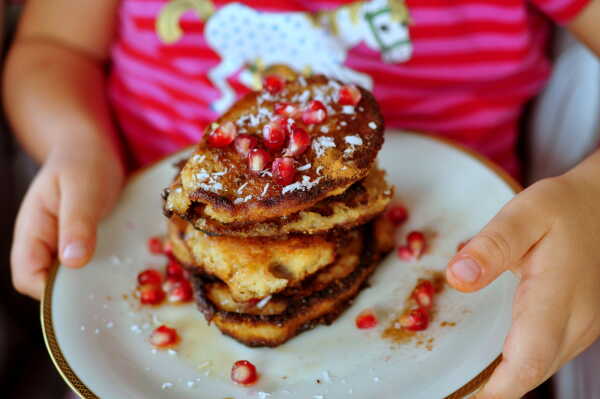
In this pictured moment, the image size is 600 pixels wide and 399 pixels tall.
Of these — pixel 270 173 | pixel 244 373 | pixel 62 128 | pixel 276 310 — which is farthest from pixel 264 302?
pixel 62 128

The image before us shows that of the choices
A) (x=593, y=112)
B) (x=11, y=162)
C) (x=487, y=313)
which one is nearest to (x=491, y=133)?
(x=593, y=112)

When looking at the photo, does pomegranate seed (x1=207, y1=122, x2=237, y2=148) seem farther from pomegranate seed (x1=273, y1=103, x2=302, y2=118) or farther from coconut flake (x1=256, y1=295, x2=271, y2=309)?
coconut flake (x1=256, y1=295, x2=271, y2=309)

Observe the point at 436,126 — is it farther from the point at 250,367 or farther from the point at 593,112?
the point at 250,367

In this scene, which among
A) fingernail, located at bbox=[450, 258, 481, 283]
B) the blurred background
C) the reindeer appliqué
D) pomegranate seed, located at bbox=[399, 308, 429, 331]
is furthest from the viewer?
the blurred background

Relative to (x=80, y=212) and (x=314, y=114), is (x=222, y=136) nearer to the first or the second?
(x=314, y=114)

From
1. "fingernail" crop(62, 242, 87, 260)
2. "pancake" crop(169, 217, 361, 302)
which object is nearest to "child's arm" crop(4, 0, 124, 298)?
"fingernail" crop(62, 242, 87, 260)

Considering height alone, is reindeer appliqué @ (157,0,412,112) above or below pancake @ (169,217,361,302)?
above

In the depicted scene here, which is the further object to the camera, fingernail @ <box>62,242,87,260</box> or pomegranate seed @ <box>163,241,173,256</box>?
pomegranate seed @ <box>163,241,173,256</box>

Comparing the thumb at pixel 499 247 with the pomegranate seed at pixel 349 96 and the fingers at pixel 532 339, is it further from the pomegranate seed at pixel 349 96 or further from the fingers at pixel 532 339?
the pomegranate seed at pixel 349 96
